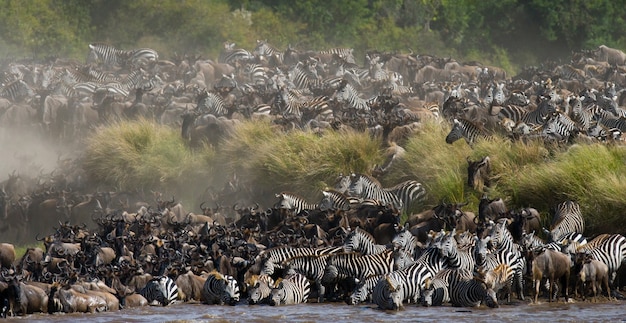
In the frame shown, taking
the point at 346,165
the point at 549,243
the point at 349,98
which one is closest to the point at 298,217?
the point at 346,165

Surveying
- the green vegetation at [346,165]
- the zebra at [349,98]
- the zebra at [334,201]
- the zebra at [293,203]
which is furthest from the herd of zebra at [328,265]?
the zebra at [349,98]

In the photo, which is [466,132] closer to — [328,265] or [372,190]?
[372,190]

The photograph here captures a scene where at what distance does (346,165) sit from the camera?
23422 millimetres

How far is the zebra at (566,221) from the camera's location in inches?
694

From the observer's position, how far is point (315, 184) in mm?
23188

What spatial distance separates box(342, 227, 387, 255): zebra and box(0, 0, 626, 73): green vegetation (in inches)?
1109

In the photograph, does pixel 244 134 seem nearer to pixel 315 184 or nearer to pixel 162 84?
pixel 315 184

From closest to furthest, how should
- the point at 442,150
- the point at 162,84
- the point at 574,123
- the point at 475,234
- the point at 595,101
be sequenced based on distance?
the point at 475,234
the point at 442,150
the point at 574,123
the point at 595,101
the point at 162,84

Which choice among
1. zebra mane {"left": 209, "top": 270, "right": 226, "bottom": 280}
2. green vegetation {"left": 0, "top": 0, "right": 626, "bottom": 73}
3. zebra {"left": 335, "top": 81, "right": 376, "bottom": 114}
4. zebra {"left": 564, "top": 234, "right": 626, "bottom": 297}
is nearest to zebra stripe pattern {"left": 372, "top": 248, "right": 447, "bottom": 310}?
zebra {"left": 564, "top": 234, "right": 626, "bottom": 297}

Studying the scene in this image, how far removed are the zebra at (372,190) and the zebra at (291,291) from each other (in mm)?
5176

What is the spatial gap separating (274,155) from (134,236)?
5013 mm

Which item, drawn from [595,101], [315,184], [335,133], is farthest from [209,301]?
[595,101]

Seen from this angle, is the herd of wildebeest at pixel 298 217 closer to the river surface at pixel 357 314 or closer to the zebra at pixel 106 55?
the river surface at pixel 357 314

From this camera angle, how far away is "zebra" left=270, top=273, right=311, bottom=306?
15969mm
